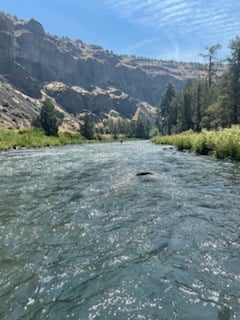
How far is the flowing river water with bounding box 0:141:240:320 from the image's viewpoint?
21.5ft

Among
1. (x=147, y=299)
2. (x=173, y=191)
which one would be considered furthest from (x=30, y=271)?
(x=173, y=191)

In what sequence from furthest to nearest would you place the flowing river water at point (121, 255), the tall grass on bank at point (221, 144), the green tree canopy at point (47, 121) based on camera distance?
the green tree canopy at point (47, 121) → the tall grass on bank at point (221, 144) → the flowing river water at point (121, 255)

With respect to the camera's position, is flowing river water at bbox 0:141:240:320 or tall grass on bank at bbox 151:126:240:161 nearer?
flowing river water at bbox 0:141:240:320

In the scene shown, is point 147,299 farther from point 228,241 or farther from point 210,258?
point 228,241

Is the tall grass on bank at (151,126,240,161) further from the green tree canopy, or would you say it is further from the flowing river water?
the green tree canopy

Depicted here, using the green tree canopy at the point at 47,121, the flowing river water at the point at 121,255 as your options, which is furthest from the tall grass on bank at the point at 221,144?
the green tree canopy at the point at 47,121

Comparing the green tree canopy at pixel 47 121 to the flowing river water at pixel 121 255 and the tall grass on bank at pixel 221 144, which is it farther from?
the flowing river water at pixel 121 255

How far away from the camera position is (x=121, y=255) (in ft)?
29.1

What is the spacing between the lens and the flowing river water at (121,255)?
6.56 meters

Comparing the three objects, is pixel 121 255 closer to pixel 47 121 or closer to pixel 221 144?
pixel 221 144

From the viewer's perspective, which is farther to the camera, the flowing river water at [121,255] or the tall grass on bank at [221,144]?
the tall grass on bank at [221,144]

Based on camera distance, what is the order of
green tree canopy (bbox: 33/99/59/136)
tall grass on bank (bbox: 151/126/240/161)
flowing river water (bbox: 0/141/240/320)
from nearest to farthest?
1. flowing river water (bbox: 0/141/240/320)
2. tall grass on bank (bbox: 151/126/240/161)
3. green tree canopy (bbox: 33/99/59/136)

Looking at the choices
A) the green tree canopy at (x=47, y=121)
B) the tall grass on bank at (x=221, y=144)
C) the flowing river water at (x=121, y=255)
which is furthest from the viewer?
the green tree canopy at (x=47, y=121)

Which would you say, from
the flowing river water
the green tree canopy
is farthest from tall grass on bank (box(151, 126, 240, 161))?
the green tree canopy
